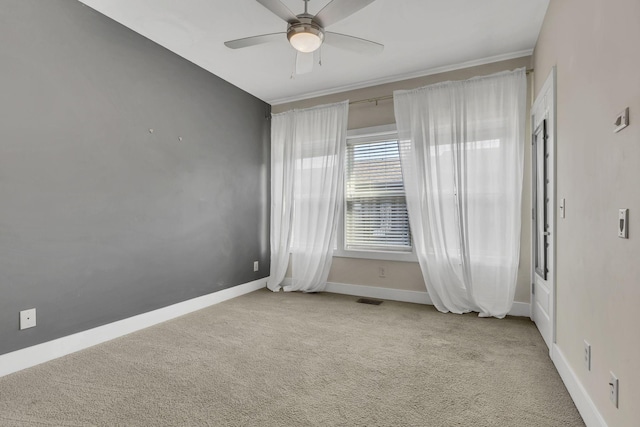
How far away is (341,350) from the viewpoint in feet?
8.39

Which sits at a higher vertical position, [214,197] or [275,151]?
[275,151]

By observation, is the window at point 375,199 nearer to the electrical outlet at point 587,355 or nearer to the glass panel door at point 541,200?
the glass panel door at point 541,200

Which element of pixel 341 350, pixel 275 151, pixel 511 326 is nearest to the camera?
pixel 341 350

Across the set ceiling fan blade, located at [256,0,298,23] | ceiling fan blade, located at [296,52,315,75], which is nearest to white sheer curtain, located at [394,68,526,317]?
ceiling fan blade, located at [296,52,315,75]

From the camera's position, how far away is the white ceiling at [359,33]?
264 centimetres

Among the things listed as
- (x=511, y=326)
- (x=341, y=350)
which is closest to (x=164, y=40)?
(x=341, y=350)

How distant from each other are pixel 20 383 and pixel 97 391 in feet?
1.80

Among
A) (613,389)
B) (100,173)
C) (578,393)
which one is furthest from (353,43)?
(578,393)

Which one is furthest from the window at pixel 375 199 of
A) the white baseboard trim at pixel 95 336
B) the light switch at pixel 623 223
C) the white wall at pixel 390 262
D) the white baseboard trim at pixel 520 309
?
the light switch at pixel 623 223

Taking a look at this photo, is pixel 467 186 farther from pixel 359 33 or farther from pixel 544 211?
pixel 359 33

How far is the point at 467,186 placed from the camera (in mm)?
3428

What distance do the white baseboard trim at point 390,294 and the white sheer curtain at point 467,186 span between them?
0.70 ft

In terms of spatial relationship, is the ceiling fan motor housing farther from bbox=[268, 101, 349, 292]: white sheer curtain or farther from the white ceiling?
bbox=[268, 101, 349, 292]: white sheer curtain

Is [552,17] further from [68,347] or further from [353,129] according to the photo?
[68,347]
